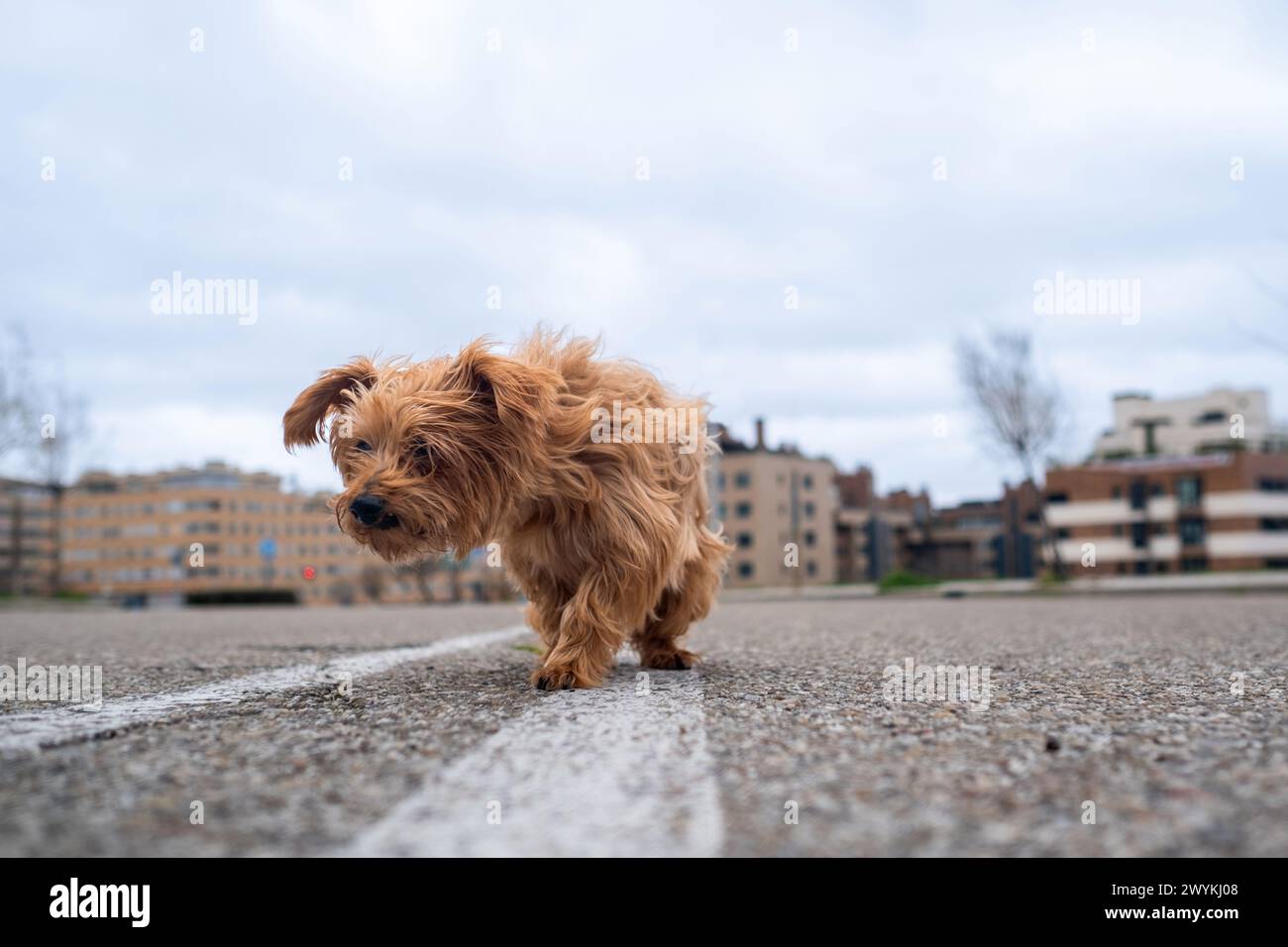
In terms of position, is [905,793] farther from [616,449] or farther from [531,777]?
[616,449]

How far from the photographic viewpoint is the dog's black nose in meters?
4.15

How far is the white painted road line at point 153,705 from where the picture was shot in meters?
3.27

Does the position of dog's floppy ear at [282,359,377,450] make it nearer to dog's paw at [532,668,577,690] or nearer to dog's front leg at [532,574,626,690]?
dog's front leg at [532,574,626,690]

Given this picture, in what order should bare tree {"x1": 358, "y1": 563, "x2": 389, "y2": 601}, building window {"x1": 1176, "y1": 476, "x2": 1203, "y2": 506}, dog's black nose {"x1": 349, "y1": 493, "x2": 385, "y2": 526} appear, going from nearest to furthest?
dog's black nose {"x1": 349, "y1": 493, "x2": 385, "y2": 526} → bare tree {"x1": 358, "y1": 563, "x2": 389, "y2": 601} → building window {"x1": 1176, "y1": 476, "x2": 1203, "y2": 506}

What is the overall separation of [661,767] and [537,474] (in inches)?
83.8

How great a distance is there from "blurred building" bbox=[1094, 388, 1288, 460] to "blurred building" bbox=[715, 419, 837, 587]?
81.2 feet

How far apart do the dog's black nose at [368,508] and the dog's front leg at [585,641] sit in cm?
101

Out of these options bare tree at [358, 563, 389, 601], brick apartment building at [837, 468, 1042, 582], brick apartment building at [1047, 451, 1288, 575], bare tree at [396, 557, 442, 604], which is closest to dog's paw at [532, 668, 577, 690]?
bare tree at [396, 557, 442, 604]

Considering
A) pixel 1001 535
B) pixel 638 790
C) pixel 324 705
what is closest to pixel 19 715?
pixel 324 705

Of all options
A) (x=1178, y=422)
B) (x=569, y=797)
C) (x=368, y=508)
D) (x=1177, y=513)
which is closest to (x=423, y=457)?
(x=368, y=508)

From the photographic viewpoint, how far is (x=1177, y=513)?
7406 cm

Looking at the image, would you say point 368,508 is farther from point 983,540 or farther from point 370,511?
point 983,540
